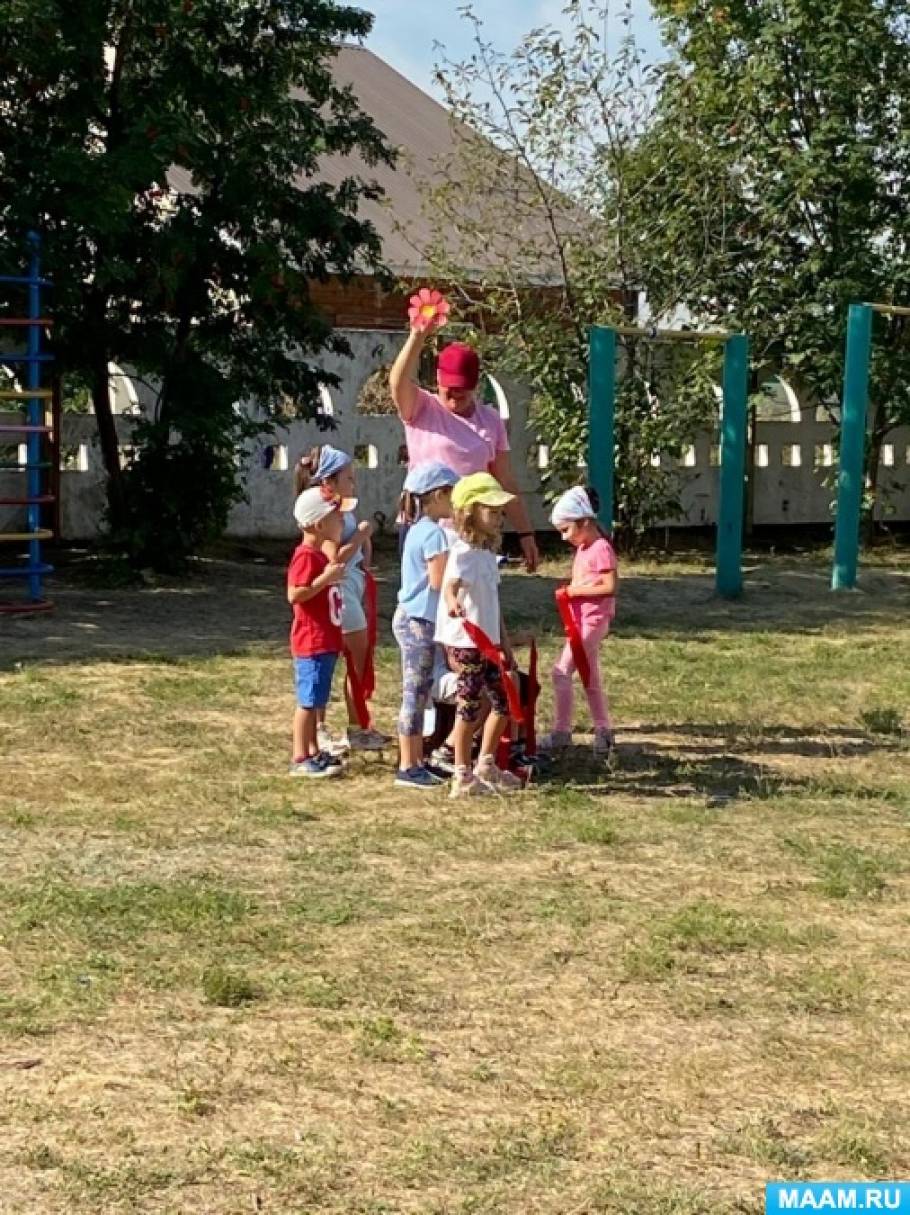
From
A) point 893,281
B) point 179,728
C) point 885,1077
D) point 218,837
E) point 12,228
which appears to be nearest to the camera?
point 885,1077

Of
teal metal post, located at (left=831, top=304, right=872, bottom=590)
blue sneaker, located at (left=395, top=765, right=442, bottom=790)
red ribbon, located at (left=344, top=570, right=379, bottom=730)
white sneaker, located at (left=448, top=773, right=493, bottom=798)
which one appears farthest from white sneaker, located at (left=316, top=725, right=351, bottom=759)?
teal metal post, located at (left=831, top=304, right=872, bottom=590)

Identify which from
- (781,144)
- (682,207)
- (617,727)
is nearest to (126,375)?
(682,207)

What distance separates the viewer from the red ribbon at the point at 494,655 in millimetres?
6758

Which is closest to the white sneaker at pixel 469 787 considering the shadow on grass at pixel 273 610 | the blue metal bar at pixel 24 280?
the shadow on grass at pixel 273 610

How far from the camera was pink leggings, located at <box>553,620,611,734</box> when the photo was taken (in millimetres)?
7730

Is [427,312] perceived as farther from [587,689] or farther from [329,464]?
[587,689]

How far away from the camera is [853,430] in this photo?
1414cm

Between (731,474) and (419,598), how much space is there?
707cm

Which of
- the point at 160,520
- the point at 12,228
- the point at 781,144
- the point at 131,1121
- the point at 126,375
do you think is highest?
the point at 781,144

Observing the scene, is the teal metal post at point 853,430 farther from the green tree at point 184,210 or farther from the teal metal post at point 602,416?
the green tree at point 184,210

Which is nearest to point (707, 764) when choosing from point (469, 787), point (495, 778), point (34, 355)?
point (495, 778)

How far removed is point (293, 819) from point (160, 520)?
26.3ft

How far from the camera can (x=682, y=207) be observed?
15.8 meters

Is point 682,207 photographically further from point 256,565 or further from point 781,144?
point 256,565
